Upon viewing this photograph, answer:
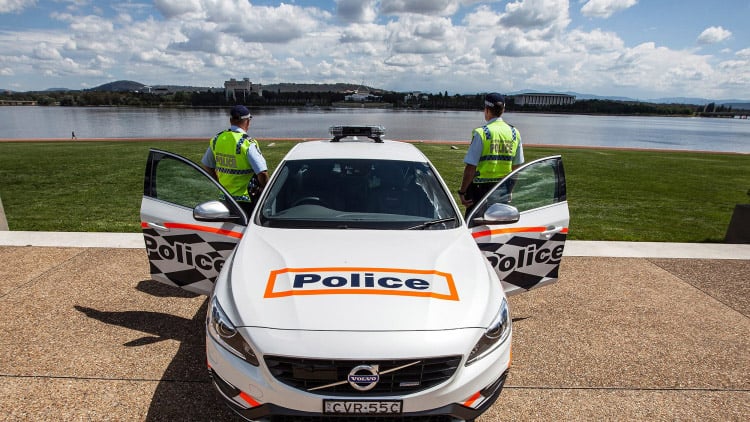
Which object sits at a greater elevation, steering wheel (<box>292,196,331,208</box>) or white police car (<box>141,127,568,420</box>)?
steering wheel (<box>292,196,331,208</box>)

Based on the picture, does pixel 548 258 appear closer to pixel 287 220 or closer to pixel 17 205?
pixel 287 220

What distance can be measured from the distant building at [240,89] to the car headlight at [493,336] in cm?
14729

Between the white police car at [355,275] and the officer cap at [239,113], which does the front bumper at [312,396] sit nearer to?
the white police car at [355,275]

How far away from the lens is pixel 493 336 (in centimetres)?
235

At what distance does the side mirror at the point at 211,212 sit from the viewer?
3208 mm

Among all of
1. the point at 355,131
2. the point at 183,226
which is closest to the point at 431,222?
the point at 183,226

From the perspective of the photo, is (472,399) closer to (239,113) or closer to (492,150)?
(492,150)

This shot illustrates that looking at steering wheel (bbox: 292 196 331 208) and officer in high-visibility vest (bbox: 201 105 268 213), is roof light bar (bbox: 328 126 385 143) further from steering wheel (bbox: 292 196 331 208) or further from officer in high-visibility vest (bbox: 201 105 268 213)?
steering wheel (bbox: 292 196 331 208)

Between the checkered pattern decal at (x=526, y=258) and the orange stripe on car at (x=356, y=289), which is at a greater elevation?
the orange stripe on car at (x=356, y=289)

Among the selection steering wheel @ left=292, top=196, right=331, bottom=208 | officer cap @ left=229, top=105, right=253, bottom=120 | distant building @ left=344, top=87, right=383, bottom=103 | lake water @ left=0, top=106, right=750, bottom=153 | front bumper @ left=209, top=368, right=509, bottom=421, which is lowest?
lake water @ left=0, top=106, right=750, bottom=153

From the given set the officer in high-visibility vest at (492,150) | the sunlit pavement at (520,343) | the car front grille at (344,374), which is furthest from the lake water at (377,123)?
the car front grille at (344,374)

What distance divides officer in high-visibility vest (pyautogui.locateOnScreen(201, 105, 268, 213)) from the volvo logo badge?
2893 mm

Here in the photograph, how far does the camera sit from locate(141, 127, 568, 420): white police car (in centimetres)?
210

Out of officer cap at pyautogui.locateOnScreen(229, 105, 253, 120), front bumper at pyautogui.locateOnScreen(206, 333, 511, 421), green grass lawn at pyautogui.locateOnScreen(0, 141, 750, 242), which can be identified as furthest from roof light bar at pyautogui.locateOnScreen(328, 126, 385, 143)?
green grass lawn at pyautogui.locateOnScreen(0, 141, 750, 242)
